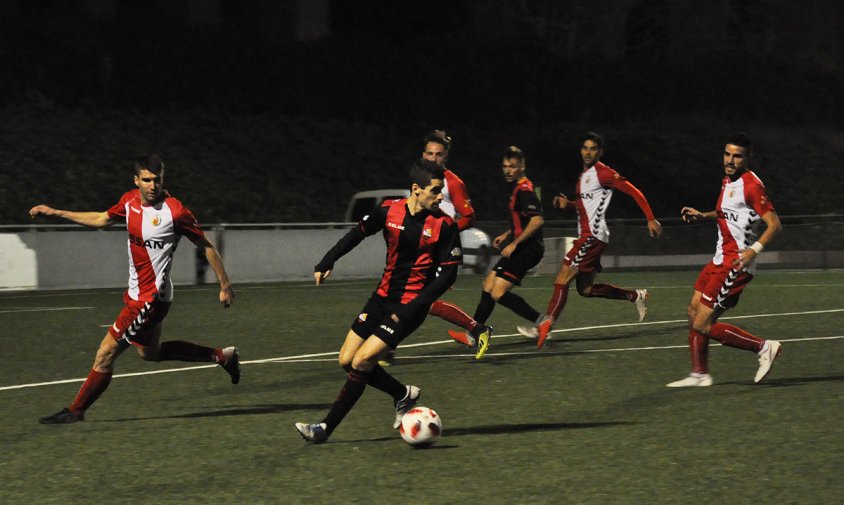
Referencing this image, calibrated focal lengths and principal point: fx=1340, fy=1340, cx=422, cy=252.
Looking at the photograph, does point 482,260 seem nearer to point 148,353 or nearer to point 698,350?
point 698,350

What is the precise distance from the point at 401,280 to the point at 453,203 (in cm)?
405

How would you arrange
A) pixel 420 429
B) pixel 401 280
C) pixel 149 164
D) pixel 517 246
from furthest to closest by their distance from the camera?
1. pixel 517 246
2. pixel 149 164
3. pixel 401 280
4. pixel 420 429

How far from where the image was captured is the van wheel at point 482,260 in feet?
Answer: 91.0

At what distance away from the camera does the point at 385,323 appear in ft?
25.3

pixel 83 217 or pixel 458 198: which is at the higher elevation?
pixel 83 217

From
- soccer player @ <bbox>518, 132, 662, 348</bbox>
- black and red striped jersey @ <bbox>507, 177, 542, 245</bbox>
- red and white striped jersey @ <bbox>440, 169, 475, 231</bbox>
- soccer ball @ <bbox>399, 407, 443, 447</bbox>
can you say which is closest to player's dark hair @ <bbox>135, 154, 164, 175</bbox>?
soccer ball @ <bbox>399, 407, 443, 447</bbox>

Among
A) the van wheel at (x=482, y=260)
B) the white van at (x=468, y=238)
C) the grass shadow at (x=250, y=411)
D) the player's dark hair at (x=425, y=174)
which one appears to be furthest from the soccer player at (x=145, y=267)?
the van wheel at (x=482, y=260)

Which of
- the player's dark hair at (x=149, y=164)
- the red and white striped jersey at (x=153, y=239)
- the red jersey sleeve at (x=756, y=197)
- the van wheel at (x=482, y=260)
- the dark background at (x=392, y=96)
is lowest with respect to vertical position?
the van wheel at (x=482, y=260)

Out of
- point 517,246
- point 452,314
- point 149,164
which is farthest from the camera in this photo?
point 517,246

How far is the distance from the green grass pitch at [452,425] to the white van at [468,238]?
1189cm

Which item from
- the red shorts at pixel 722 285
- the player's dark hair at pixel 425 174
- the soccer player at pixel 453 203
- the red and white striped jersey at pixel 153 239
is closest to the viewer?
the player's dark hair at pixel 425 174

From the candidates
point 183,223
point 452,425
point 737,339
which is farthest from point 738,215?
point 183,223

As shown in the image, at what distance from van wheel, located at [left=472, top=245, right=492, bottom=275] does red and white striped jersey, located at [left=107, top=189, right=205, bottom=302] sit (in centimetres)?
1904

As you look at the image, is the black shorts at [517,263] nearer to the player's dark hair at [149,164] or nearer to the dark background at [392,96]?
the player's dark hair at [149,164]
